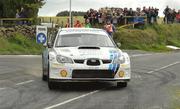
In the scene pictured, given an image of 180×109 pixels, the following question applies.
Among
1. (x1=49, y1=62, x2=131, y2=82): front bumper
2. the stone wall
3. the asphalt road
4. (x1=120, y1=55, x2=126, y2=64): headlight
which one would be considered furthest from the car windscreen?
the stone wall

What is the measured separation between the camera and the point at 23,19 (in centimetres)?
3966

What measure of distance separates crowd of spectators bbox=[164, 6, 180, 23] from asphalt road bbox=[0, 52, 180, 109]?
30.4 meters

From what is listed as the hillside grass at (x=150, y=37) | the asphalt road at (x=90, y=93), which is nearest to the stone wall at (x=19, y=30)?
the hillside grass at (x=150, y=37)

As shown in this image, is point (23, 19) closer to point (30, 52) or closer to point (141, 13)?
point (30, 52)

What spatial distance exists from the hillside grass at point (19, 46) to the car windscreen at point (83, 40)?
1645 cm

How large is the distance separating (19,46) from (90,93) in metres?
21.4

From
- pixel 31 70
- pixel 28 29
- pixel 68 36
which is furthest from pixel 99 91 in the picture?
pixel 28 29

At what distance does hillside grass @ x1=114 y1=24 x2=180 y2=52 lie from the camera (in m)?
43.0

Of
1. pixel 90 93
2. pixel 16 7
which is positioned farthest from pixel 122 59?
pixel 16 7

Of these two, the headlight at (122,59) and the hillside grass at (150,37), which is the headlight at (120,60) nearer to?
the headlight at (122,59)

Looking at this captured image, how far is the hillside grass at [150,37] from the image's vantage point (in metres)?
43.0

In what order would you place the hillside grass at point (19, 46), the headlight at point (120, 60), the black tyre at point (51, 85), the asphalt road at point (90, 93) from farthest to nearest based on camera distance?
1. the hillside grass at point (19, 46)
2. the black tyre at point (51, 85)
3. the headlight at point (120, 60)
4. the asphalt road at point (90, 93)

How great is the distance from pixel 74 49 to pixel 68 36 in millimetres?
1329

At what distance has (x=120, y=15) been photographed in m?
44.0
